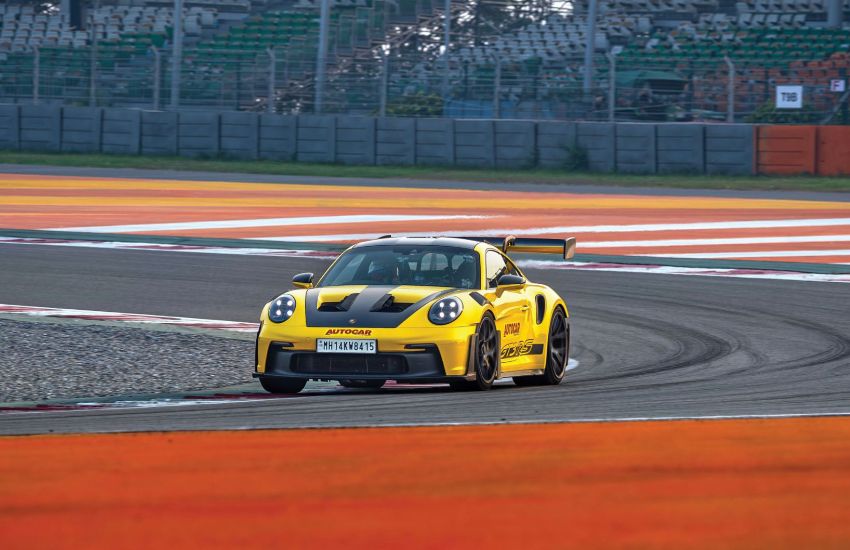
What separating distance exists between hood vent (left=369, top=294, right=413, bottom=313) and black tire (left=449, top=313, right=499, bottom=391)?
0.49 metres

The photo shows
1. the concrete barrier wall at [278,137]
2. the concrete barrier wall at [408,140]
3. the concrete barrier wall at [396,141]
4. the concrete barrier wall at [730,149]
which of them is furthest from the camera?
the concrete barrier wall at [278,137]

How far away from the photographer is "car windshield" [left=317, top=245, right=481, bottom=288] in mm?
9906

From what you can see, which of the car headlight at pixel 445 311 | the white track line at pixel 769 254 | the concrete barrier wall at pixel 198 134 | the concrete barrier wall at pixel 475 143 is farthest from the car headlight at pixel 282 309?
the concrete barrier wall at pixel 198 134

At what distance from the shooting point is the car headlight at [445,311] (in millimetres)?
9156

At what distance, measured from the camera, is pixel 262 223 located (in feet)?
72.0

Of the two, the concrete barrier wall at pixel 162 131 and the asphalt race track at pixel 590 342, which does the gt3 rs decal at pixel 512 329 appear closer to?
the asphalt race track at pixel 590 342

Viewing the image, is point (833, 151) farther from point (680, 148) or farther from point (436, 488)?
point (436, 488)

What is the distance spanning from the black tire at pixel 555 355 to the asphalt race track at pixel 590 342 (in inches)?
5.0

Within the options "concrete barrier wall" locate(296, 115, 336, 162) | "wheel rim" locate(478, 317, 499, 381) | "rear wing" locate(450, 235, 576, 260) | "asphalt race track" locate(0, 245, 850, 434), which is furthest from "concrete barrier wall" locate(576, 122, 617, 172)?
"wheel rim" locate(478, 317, 499, 381)

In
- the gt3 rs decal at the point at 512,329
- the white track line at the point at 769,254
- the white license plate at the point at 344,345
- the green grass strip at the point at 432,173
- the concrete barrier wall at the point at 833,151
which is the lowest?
the white license plate at the point at 344,345

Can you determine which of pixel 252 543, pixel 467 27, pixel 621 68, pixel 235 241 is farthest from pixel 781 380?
pixel 467 27

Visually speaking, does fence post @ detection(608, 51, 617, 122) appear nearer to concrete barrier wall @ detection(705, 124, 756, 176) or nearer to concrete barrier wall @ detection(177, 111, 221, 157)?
concrete barrier wall @ detection(705, 124, 756, 176)

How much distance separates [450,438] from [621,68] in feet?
75.8

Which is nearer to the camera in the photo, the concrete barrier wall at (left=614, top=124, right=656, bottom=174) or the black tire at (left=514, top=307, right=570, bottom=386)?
the black tire at (left=514, top=307, right=570, bottom=386)
